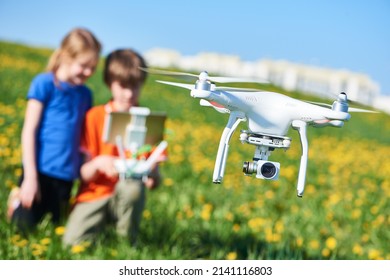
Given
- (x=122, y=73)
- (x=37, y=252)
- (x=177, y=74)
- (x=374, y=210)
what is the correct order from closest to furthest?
(x=177, y=74) < (x=122, y=73) < (x=37, y=252) < (x=374, y=210)

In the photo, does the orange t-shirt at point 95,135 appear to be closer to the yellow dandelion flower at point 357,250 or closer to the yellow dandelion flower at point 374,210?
the yellow dandelion flower at point 357,250

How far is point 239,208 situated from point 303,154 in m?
1.68

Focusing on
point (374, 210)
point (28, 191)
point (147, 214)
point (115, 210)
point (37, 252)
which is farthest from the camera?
point (374, 210)

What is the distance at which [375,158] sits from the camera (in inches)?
115

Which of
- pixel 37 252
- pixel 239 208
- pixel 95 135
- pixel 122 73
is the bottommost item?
pixel 37 252

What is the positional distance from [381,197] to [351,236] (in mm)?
532

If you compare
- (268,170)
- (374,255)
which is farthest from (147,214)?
(268,170)

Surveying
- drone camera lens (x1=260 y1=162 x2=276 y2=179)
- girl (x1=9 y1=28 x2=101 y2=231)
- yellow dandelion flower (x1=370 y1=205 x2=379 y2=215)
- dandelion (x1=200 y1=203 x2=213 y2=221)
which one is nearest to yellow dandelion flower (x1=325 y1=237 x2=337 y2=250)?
dandelion (x1=200 y1=203 x2=213 y2=221)

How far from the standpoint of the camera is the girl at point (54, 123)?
51.4 inches

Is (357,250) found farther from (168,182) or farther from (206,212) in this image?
(168,182)

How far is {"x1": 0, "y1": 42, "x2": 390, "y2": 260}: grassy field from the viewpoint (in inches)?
56.6

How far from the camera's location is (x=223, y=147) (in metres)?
0.25

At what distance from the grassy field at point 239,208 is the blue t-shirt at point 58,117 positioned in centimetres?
20
